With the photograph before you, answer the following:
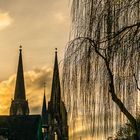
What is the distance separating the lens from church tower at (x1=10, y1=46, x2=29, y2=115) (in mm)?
150375

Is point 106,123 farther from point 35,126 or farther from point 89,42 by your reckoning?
point 35,126

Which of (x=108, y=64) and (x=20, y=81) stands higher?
(x=20, y=81)

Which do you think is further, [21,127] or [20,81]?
[20,81]

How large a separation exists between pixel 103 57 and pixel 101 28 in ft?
1.84

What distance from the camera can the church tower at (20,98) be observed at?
150m

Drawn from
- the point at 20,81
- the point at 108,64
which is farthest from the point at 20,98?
the point at 108,64

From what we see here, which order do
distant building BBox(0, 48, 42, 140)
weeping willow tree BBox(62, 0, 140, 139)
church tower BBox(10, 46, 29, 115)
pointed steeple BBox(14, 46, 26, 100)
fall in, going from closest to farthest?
weeping willow tree BBox(62, 0, 140, 139), distant building BBox(0, 48, 42, 140), church tower BBox(10, 46, 29, 115), pointed steeple BBox(14, 46, 26, 100)

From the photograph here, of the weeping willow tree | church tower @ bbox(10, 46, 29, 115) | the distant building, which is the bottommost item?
the weeping willow tree

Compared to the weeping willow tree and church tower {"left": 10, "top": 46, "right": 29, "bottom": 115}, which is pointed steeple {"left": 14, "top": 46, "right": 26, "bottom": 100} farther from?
the weeping willow tree

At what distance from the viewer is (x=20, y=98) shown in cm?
15375

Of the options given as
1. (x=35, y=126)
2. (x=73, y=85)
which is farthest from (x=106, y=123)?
(x=35, y=126)

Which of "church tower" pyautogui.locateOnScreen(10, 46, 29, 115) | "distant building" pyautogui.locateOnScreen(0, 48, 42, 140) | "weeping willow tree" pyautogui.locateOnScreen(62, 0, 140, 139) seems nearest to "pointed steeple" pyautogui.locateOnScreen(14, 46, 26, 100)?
"church tower" pyautogui.locateOnScreen(10, 46, 29, 115)

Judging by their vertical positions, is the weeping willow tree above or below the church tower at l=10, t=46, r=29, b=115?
below

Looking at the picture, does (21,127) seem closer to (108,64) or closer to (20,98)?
(20,98)
